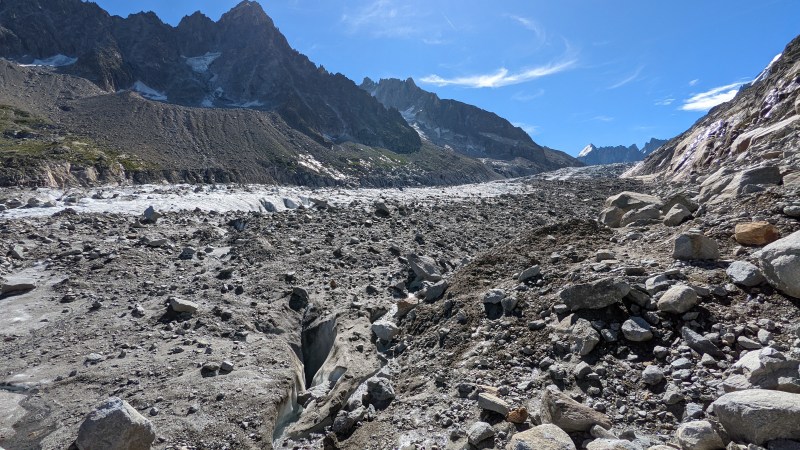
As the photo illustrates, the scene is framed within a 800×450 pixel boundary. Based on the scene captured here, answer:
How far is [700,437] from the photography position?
188 inches

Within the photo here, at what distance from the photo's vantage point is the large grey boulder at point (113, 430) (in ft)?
23.4

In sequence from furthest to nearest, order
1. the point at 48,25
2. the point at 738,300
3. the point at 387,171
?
the point at 48,25, the point at 387,171, the point at 738,300

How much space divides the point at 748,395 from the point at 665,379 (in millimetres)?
1388

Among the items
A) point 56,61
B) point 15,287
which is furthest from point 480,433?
point 56,61

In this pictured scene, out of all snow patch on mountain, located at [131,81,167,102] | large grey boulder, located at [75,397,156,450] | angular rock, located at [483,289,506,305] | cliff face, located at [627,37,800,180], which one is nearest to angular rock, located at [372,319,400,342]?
angular rock, located at [483,289,506,305]

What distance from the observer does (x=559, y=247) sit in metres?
12.2

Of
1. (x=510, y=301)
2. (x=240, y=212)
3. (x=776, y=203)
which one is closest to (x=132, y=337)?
(x=510, y=301)

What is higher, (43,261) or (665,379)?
(665,379)

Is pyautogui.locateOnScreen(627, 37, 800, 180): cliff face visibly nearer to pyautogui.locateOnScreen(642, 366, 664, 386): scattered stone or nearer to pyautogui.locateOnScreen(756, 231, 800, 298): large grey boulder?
pyautogui.locateOnScreen(756, 231, 800, 298): large grey boulder

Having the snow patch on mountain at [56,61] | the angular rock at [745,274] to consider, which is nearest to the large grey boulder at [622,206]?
the angular rock at [745,274]

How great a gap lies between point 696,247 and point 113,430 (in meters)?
10.9

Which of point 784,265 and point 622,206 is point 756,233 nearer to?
point 784,265

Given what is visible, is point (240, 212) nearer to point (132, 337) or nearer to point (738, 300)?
point (132, 337)

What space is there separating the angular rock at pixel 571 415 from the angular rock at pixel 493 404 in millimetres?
738
